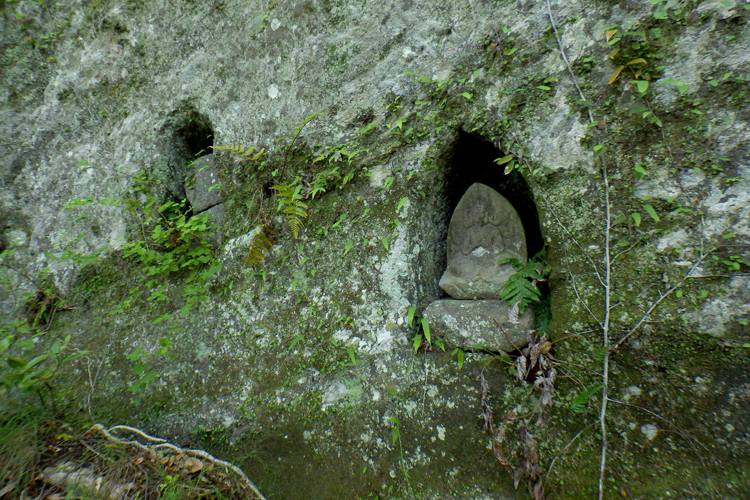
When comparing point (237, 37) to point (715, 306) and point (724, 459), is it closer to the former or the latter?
point (715, 306)

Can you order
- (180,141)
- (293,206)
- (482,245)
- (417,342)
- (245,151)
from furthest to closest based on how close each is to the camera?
(180,141), (245,151), (293,206), (482,245), (417,342)

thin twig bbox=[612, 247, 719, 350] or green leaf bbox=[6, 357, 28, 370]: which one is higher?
green leaf bbox=[6, 357, 28, 370]

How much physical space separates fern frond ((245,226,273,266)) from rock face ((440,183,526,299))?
1414 millimetres

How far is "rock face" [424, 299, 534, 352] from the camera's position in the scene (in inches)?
93.2

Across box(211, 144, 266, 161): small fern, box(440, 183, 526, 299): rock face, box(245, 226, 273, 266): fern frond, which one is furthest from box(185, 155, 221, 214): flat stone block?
box(440, 183, 526, 299): rock face

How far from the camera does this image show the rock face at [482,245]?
2625 millimetres

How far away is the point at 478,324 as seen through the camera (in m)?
2.46

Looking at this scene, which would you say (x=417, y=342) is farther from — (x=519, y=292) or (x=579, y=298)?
(x=579, y=298)

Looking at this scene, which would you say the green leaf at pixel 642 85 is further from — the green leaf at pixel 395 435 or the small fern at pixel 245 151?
the small fern at pixel 245 151

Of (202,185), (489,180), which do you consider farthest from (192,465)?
(489,180)

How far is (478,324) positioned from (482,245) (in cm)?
55

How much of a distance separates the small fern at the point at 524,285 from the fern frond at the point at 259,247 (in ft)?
5.96

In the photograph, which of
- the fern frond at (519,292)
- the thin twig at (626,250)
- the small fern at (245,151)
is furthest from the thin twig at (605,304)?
the small fern at (245,151)

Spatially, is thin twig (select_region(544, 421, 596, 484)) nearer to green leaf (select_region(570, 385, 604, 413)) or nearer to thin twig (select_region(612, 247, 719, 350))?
green leaf (select_region(570, 385, 604, 413))
